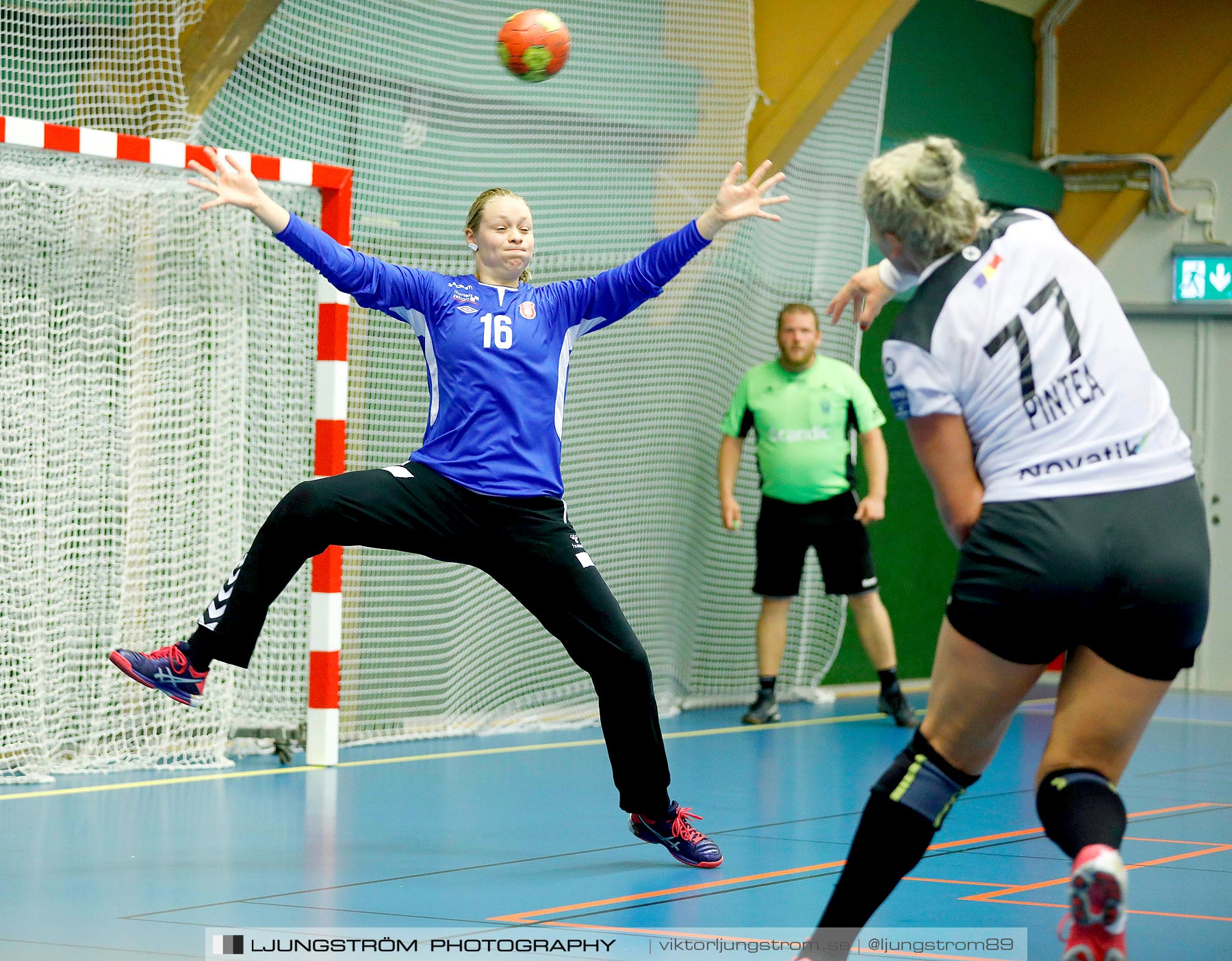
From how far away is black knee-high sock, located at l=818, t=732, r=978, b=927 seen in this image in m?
3.07

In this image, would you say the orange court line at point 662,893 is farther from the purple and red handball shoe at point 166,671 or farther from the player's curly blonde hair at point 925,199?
the player's curly blonde hair at point 925,199

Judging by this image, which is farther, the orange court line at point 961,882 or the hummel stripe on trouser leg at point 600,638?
the hummel stripe on trouser leg at point 600,638

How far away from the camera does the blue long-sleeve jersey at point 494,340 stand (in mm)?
4785

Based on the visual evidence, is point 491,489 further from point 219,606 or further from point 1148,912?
point 1148,912

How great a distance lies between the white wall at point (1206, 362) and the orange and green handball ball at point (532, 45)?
25.0 feet

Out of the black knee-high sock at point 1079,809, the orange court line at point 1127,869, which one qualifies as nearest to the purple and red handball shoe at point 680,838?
the orange court line at point 1127,869

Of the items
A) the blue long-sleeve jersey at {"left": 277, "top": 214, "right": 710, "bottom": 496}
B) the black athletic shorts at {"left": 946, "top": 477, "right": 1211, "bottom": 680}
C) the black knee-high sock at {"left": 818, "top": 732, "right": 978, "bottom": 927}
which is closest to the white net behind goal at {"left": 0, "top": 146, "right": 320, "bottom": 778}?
the blue long-sleeve jersey at {"left": 277, "top": 214, "right": 710, "bottom": 496}

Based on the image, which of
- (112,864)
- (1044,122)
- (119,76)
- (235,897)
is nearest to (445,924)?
(235,897)

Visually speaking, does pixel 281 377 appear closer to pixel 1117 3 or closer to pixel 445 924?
pixel 445 924

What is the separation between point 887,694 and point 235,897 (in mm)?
5209

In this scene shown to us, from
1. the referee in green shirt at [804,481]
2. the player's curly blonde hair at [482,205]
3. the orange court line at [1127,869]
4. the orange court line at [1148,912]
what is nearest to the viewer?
the orange court line at [1148,912]

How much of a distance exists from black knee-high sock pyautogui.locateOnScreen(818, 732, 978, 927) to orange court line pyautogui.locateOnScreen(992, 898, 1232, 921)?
131 centimetres

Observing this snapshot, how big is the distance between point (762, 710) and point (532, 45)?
4299mm

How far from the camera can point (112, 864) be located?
15.6ft
